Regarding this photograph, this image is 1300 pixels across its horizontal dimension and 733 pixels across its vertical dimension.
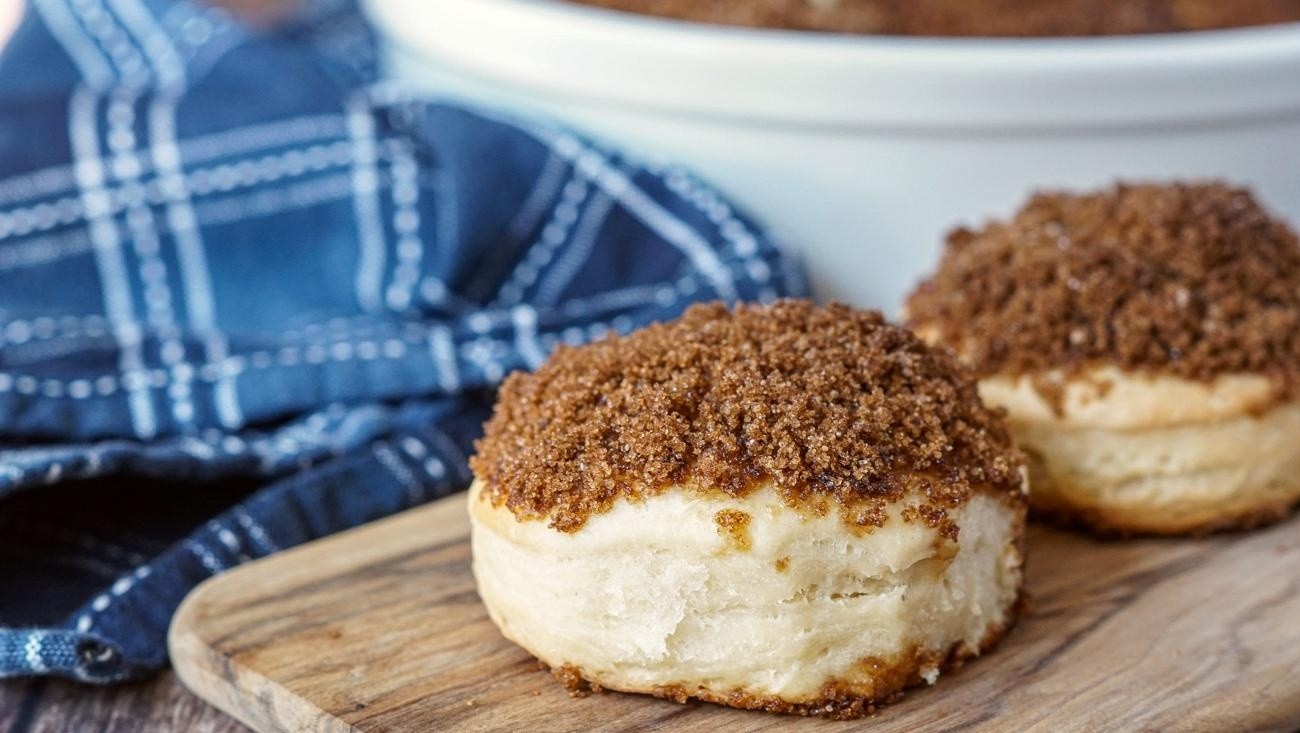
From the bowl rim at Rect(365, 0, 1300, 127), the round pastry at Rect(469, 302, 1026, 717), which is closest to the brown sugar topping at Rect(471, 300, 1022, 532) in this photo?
the round pastry at Rect(469, 302, 1026, 717)

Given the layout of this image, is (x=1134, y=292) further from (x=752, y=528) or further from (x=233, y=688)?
(x=233, y=688)

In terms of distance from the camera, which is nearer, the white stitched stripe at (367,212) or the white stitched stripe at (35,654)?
the white stitched stripe at (35,654)

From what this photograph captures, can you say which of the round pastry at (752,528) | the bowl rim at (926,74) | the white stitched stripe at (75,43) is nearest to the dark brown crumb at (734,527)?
the round pastry at (752,528)

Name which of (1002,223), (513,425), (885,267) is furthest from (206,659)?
(885,267)

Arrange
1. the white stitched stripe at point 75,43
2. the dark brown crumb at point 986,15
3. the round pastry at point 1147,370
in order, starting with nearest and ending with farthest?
the round pastry at point 1147,370, the dark brown crumb at point 986,15, the white stitched stripe at point 75,43

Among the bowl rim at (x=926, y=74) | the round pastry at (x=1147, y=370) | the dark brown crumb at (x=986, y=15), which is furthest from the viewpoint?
the dark brown crumb at (x=986, y=15)

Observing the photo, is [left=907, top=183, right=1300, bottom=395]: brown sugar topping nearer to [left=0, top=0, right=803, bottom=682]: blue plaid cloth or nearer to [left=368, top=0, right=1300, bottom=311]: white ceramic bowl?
[left=368, top=0, right=1300, bottom=311]: white ceramic bowl

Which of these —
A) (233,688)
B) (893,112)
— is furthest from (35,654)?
(893,112)

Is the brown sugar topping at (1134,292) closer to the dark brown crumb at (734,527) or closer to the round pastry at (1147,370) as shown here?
the round pastry at (1147,370)
